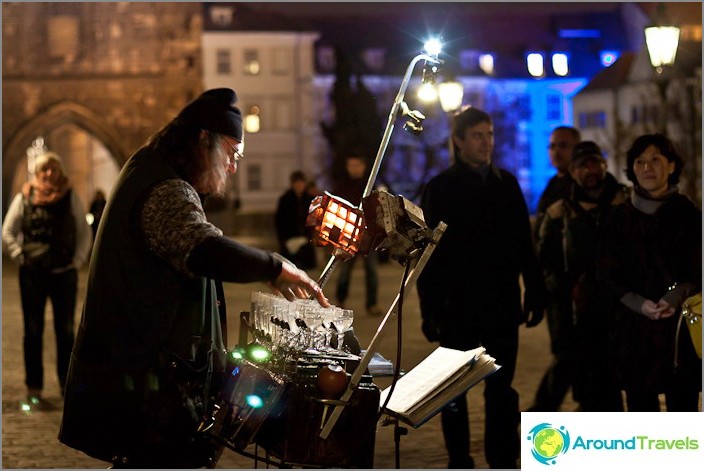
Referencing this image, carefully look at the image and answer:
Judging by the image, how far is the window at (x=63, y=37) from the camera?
53188 mm

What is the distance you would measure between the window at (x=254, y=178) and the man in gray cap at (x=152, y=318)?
6855 cm

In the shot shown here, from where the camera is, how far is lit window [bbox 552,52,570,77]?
33.2 ft

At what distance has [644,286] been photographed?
7.07 meters

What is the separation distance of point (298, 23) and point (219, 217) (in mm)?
27567

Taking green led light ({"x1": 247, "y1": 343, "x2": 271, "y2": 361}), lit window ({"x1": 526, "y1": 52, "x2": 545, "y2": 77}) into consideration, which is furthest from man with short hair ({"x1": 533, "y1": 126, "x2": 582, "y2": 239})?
green led light ({"x1": 247, "y1": 343, "x2": 271, "y2": 361})

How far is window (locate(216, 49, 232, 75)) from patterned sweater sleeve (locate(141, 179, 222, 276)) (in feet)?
229

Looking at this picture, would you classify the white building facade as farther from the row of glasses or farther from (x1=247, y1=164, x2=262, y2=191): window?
the row of glasses

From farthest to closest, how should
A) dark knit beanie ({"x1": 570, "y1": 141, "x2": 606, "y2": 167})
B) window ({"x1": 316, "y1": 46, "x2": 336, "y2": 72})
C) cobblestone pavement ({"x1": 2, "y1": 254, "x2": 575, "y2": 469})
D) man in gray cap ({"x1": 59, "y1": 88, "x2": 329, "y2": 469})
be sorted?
window ({"x1": 316, "y1": 46, "x2": 336, "y2": 72}), dark knit beanie ({"x1": 570, "y1": 141, "x2": 606, "y2": 167}), cobblestone pavement ({"x1": 2, "y1": 254, "x2": 575, "y2": 469}), man in gray cap ({"x1": 59, "y1": 88, "x2": 329, "y2": 469})

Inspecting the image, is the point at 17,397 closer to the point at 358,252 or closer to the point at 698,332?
the point at 698,332

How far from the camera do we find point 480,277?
7.33m

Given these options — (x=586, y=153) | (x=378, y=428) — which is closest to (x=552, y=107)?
(x=586, y=153)

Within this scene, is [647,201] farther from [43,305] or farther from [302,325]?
[43,305]

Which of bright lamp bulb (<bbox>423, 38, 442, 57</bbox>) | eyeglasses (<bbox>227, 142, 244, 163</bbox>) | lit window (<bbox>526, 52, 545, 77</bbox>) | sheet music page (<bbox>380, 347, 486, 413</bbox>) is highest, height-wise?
bright lamp bulb (<bbox>423, 38, 442, 57</bbox>)
